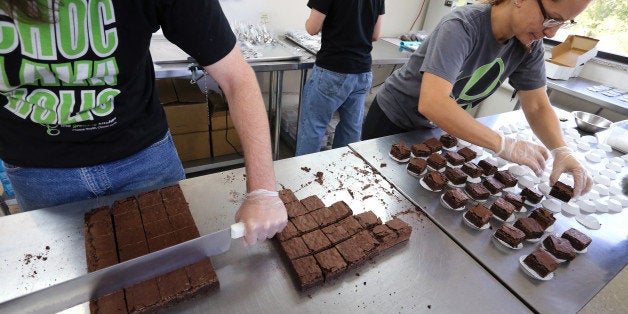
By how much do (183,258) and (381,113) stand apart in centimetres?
169

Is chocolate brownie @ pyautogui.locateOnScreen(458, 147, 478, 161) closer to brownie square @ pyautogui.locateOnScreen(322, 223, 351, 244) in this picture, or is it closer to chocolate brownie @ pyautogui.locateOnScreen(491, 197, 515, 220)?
chocolate brownie @ pyautogui.locateOnScreen(491, 197, 515, 220)

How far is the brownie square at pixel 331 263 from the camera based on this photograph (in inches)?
47.0

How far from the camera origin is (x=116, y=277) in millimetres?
994

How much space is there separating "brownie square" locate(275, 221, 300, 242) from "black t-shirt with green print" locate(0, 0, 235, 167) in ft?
2.29

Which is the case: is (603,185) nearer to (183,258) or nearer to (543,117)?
(543,117)

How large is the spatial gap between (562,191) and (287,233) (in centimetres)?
150

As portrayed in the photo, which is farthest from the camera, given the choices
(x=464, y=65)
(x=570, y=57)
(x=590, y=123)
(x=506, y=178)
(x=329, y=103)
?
(x=570, y=57)

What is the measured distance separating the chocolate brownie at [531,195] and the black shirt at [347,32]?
1.62m

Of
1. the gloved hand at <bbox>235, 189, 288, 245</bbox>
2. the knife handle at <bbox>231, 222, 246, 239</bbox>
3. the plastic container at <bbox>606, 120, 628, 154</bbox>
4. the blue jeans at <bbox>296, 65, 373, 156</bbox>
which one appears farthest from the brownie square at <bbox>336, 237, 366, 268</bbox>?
the plastic container at <bbox>606, 120, 628, 154</bbox>

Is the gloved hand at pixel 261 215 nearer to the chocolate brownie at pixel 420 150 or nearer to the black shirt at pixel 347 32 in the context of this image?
the chocolate brownie at pixel 420 150

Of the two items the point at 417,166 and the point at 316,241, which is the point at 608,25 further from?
the point at 316,241

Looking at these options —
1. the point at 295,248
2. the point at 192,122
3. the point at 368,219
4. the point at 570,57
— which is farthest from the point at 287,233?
the point at 570,57

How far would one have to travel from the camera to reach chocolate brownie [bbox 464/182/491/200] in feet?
5.45

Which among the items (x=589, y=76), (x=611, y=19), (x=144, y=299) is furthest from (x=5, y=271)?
(x=611, y=19)
